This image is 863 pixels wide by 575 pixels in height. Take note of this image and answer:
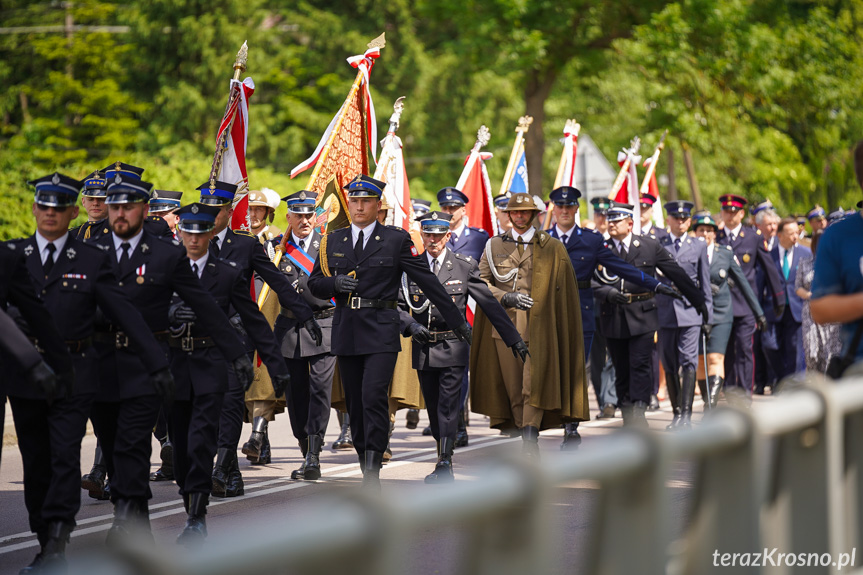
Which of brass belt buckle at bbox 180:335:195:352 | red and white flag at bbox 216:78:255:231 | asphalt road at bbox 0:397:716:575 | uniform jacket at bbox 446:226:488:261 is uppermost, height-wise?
red and white flag at bbox 216:78:255:231

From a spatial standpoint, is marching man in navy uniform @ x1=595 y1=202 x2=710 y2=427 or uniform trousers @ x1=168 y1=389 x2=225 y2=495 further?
marching man in navy uniform @ x1=595 y1=202 x2=710 y2=427

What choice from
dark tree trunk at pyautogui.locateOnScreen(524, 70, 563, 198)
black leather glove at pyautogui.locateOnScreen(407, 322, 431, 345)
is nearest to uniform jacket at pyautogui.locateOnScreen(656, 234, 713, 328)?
black leather glove at pyautogui.locateOnScreen(407, 322, 431, 345)

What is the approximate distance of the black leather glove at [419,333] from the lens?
930 centimetres

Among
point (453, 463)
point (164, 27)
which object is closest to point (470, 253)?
point (453, 463)

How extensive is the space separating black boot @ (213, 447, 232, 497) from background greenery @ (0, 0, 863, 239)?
12507mm

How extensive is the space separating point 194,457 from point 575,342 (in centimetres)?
409

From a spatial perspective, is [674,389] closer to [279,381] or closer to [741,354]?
[741,354]

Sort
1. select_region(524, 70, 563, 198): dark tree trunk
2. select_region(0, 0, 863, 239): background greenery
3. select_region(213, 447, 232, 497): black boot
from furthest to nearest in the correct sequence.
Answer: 1. select_region(524, 70, 563, 198): dark tree trunk
2. select_region(0, 0, 863, 239): background greenery
3. select_region(213, 447, 232, 497): black boot

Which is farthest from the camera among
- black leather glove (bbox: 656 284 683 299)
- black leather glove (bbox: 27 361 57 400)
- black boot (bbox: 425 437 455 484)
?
black leather glove (bbox: 656 284 683 299)

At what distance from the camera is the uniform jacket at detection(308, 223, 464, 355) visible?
843 centimetres

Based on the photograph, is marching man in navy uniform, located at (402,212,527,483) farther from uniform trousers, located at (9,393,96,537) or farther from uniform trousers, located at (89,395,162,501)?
uniform trousers, located at (9,393,96,537)

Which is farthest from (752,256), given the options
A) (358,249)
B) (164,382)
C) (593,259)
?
(164,382)

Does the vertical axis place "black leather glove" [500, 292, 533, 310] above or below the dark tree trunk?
below

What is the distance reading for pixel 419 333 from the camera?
30.5ft
